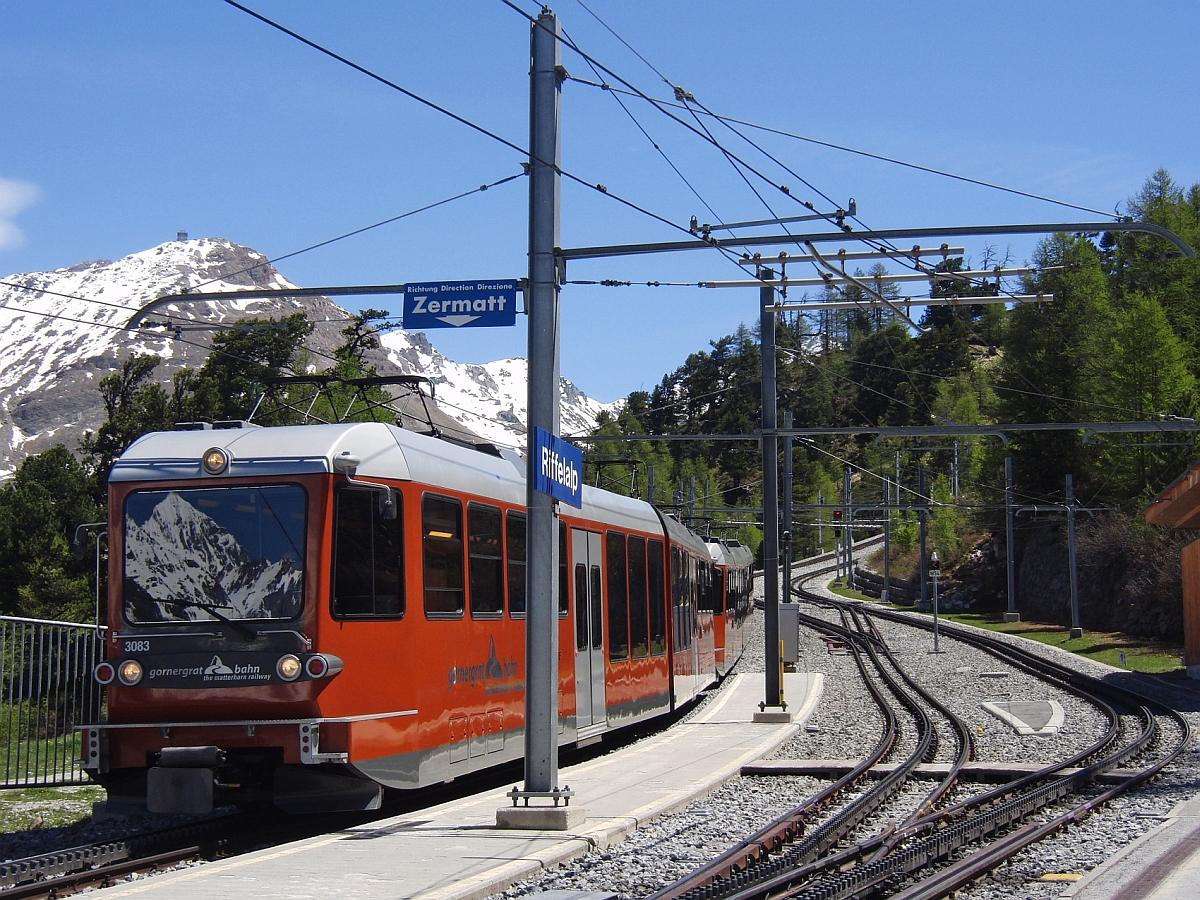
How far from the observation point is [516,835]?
9266mm

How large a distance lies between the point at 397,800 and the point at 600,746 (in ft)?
17.9

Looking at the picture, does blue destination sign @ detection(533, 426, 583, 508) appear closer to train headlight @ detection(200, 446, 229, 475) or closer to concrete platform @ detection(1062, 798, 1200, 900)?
train headlight @ detection(200, 446, 229, 475)

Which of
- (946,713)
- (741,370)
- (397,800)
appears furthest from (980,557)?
(741,370)

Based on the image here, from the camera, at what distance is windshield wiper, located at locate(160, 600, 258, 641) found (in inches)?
377

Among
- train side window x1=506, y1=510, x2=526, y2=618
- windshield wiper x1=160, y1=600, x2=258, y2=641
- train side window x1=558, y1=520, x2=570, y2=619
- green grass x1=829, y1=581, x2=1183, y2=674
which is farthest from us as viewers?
green grass x1=829, y1=581, x2=1183, y2=674

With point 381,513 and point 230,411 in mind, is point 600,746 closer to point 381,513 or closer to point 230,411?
point 381,513

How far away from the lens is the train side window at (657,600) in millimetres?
17672

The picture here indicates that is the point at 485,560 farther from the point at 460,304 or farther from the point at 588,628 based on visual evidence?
the point at 588,628

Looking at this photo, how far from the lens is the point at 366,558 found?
996cm

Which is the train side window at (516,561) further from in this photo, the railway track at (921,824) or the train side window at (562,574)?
the railway track at (921,824)

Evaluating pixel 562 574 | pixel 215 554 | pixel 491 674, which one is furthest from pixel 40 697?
pixel 562 574

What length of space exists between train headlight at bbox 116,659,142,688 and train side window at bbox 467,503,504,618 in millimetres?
2935

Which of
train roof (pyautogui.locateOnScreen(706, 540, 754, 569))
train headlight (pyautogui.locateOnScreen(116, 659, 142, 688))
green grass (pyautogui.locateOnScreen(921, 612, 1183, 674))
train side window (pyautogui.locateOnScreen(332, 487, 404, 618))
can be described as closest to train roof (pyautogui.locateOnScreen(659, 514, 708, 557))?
train roof (pyautogui.locateOnScreen(706, 540, 754, 569))

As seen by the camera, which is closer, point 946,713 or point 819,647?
point 946,713
